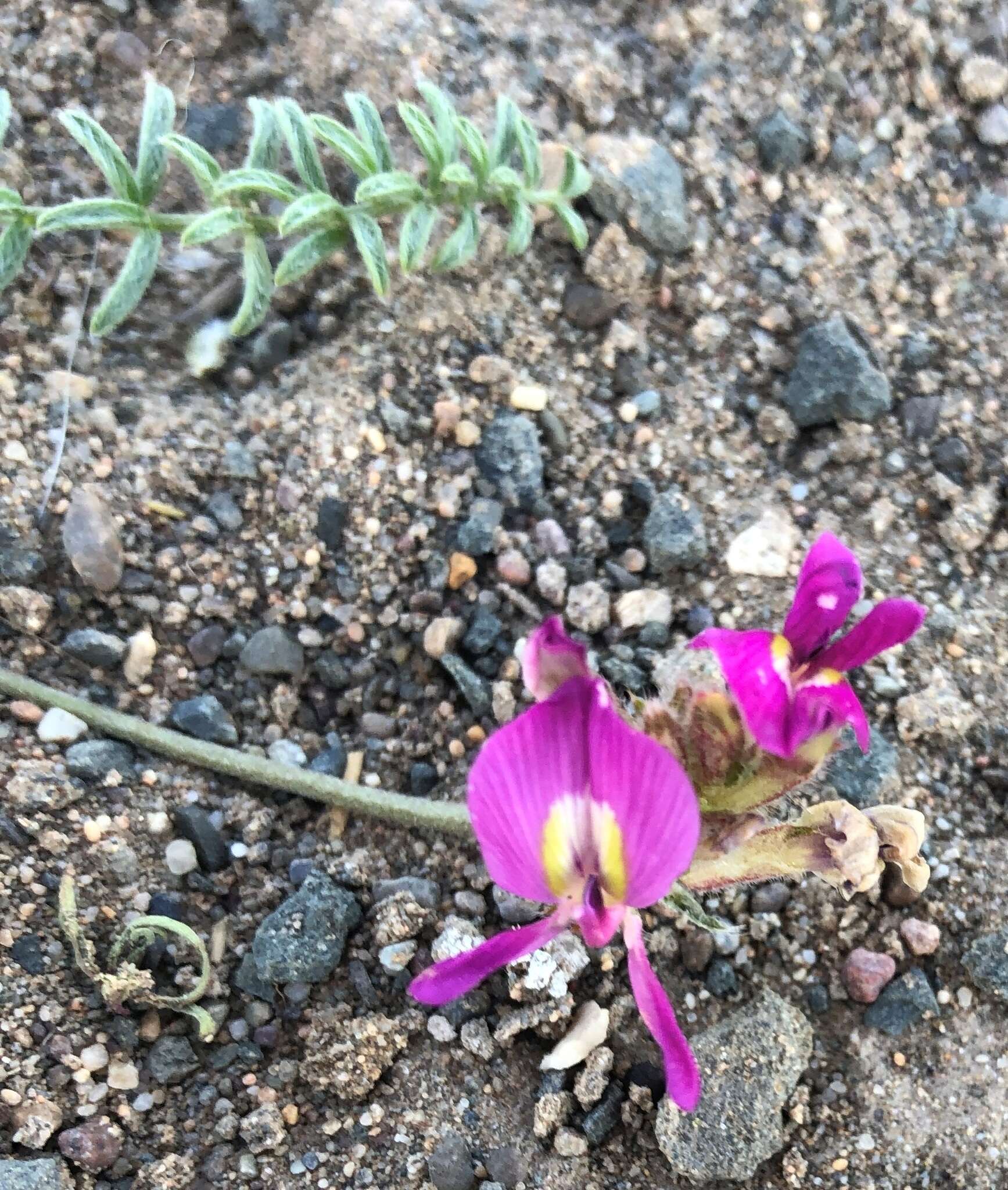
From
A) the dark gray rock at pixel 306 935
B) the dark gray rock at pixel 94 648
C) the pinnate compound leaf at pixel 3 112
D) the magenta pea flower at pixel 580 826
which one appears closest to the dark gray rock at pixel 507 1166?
the dark gray rock at pixel 306 935

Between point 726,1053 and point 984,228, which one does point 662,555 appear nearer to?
point 726,1053

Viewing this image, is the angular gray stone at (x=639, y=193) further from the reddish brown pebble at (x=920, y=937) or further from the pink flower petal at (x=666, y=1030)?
the pink flower petal at (x=666, y=1030)

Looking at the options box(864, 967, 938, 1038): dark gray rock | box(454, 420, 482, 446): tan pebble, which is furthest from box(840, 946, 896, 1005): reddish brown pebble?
box(454, 420, 482, 446): tan pebble

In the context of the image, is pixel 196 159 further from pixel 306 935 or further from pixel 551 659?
pixel 306 935

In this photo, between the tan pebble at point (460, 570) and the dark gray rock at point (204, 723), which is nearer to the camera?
the dark gray rock at point (204, 723)

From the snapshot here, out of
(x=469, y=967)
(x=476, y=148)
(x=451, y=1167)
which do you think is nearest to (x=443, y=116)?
(x=476, y=148)

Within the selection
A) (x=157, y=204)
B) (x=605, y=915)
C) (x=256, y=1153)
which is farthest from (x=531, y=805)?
(x=157, y=204)
